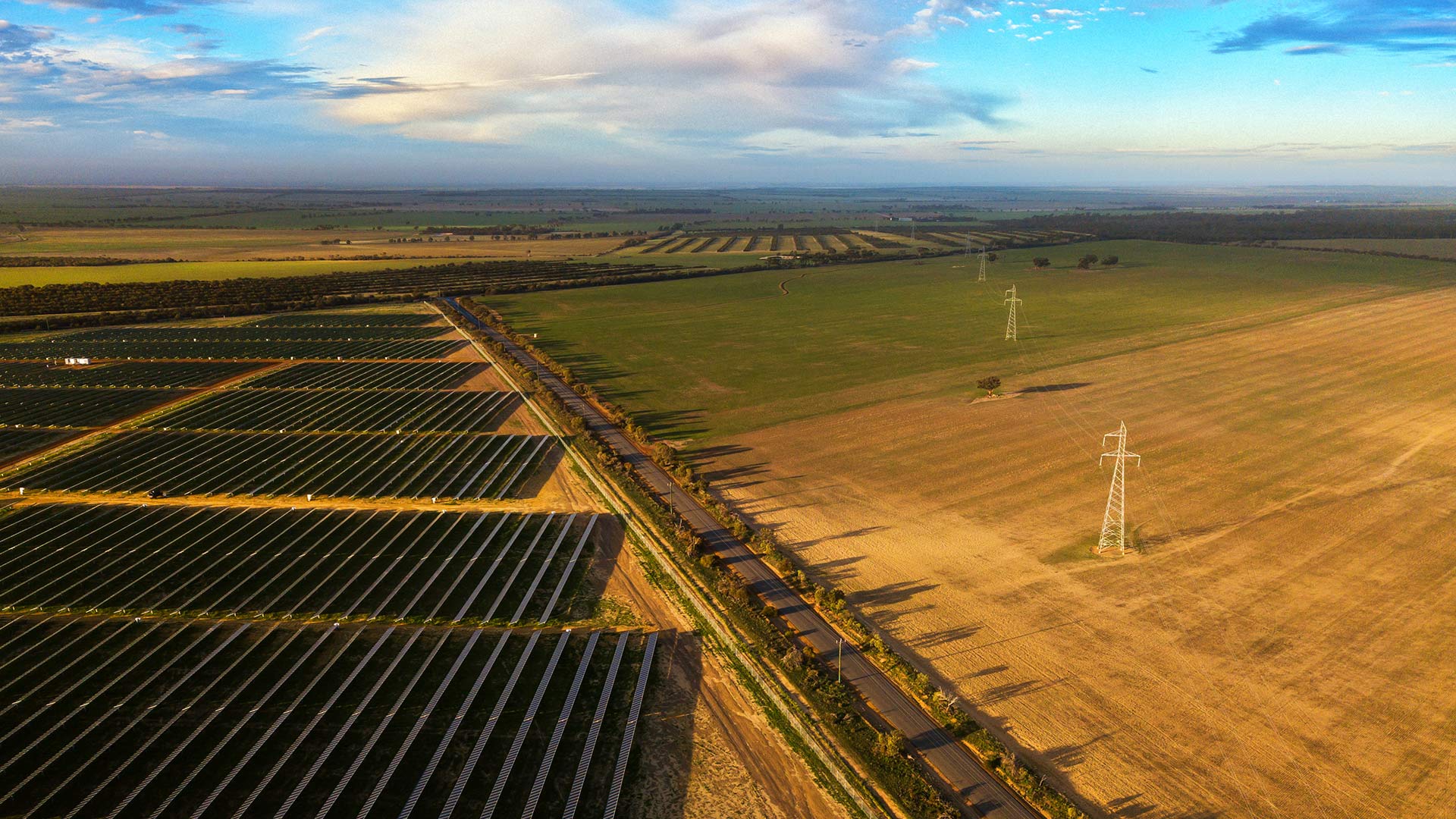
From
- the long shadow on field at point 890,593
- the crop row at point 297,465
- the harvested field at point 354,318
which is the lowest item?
the long shadow on field at point 890,593

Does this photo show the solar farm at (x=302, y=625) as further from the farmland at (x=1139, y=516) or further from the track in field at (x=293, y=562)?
the farmland at (x=1139, y=516)

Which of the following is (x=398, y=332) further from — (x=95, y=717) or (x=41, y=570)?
(x=95, y=717)

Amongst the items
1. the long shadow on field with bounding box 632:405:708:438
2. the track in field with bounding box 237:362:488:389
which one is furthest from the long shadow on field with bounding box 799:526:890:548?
the track in field with bounding box 237:362:488:389

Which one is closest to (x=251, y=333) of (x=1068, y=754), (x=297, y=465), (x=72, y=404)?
(x=72, y=404)

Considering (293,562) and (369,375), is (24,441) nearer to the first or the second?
(369,375)

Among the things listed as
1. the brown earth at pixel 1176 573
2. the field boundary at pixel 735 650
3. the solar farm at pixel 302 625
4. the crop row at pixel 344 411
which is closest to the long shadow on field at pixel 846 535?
the brown earth at pixel 1176 573

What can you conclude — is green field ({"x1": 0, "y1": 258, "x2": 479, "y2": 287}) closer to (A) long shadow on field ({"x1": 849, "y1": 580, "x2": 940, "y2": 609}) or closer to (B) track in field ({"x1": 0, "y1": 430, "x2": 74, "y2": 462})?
(B) track in field ({"x1": 0, "y1": 430, "x2": 74, "y2": 462})
